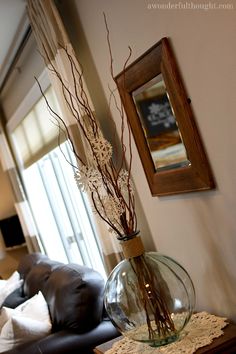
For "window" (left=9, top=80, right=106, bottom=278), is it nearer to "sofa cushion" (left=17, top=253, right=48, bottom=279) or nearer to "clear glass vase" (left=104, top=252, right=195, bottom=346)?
"sofa cushion" (left=17, top=253, right=48, bottom=279)

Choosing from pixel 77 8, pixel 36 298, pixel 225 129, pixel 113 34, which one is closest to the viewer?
pixel 225 129

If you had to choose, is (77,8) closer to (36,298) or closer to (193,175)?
(193,175)

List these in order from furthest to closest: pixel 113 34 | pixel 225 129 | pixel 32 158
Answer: pixel 32 158 < pixel 113 34 < pixel 225 129

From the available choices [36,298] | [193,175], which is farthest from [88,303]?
[193,175]

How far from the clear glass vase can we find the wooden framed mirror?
0.37 metres

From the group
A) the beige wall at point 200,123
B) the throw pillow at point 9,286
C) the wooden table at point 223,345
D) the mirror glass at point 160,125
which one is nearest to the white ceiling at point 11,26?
the beige wall at point 200,123

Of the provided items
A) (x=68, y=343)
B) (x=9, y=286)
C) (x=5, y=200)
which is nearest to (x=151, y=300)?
(x=68, y=343)

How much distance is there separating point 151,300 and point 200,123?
71cm

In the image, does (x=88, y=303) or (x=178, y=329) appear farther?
(x=88, y=303)

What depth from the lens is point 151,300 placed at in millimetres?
1827

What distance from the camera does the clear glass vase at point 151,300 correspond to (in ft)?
6.03

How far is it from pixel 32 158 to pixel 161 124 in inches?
109

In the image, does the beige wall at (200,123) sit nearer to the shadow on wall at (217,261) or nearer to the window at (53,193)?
the shadow on wall at (217,261)

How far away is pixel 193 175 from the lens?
1.90m
